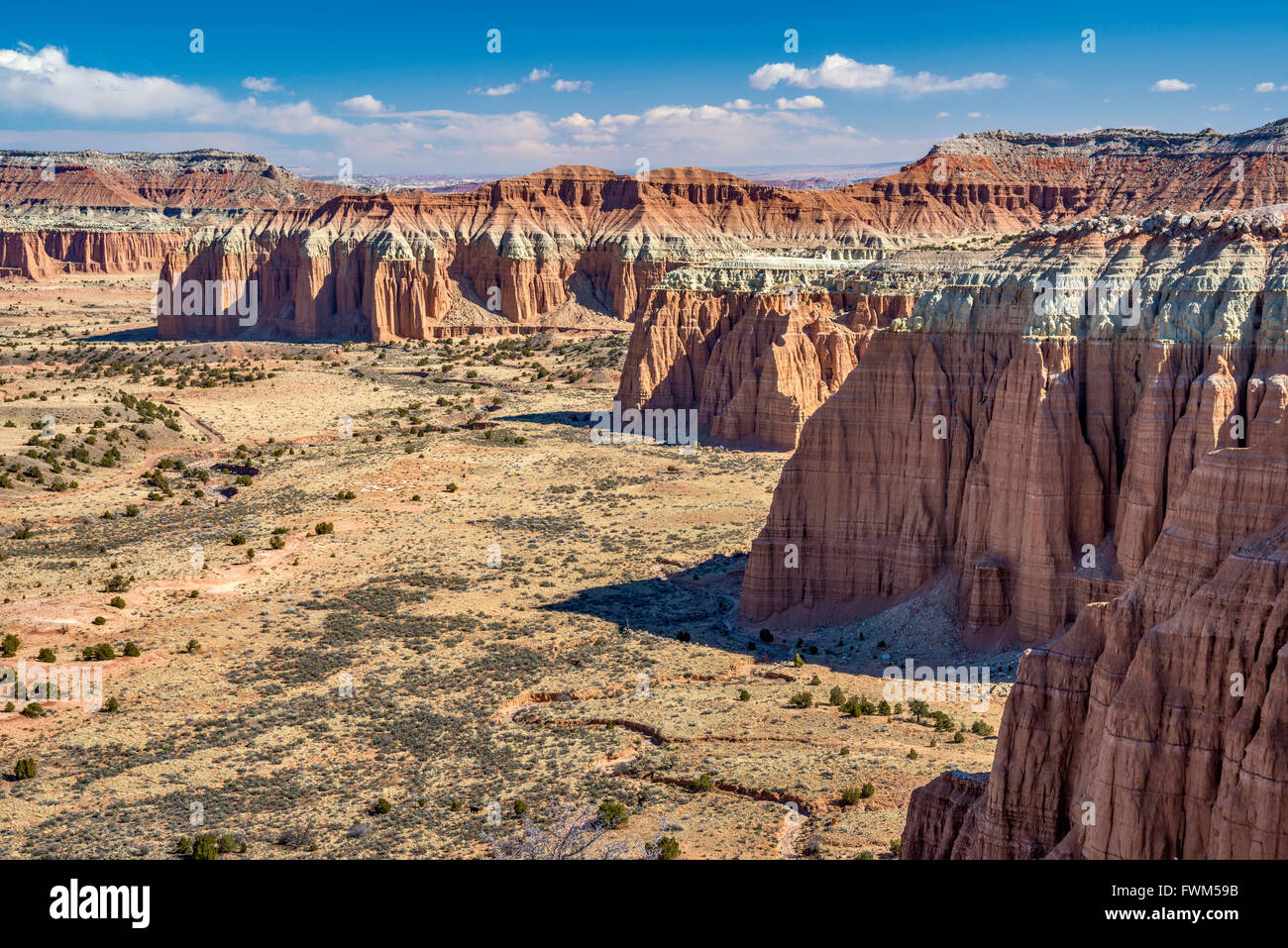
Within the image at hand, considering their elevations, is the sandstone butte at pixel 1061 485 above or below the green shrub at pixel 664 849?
above

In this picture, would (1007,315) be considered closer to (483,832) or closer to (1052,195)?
(483,832)

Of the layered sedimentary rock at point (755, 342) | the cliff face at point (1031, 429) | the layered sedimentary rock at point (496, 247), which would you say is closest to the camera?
the cliff face at point (1031, 429)

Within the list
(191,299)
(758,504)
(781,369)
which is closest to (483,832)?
→ (758,504)

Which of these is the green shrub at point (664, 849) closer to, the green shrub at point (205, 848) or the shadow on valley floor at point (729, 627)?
the green shrub at point (205, 848)

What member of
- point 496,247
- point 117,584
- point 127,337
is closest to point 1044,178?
point 496,247

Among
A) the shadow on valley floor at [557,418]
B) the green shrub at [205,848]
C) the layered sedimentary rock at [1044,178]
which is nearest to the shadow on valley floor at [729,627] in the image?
the green shrub at [205,848]
